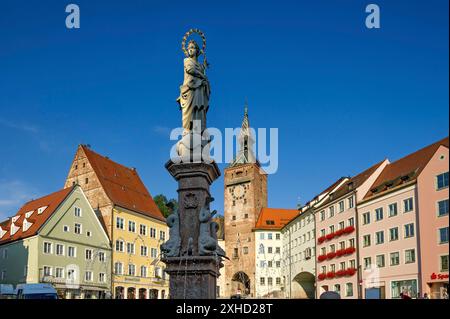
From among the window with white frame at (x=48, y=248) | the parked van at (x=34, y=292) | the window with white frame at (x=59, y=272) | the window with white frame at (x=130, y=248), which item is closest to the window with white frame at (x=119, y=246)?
the window with white frame at (x=130, y=248)

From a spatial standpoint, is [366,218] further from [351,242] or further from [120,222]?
[120,222]

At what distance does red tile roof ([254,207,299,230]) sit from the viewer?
95.0 m

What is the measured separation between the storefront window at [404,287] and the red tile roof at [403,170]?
25.1 ft

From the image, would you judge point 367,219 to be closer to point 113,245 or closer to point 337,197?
point 337,197

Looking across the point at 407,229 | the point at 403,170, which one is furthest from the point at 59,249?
the point at 403,170

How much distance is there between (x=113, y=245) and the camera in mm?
55156

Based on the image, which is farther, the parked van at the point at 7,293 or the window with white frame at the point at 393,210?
the window with white frame at the point at 393,210

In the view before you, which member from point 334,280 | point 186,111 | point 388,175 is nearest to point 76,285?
point 334,280

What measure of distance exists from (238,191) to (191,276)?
8959cm

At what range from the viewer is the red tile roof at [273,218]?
9500cm

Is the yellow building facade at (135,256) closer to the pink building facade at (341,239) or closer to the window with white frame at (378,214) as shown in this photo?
the pink building facade at (341,239)

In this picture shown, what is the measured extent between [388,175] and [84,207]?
1065 inches

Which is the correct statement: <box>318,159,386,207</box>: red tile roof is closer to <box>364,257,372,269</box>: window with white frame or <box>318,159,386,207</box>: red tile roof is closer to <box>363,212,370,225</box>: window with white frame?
<box>363,212,370,225</box>: window with white frame

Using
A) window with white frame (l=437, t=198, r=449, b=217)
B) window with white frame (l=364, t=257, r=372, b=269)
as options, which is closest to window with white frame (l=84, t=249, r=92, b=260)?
window with white frame (l=364, t=257, r=372, b=269)
